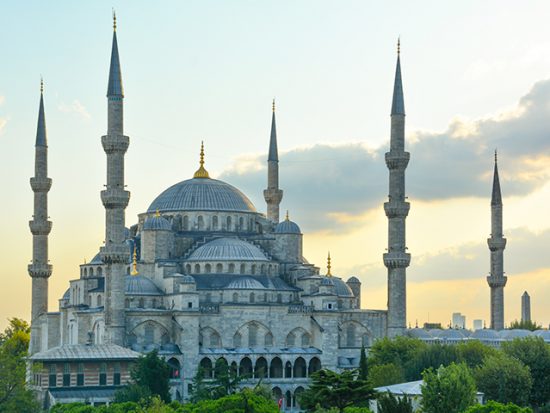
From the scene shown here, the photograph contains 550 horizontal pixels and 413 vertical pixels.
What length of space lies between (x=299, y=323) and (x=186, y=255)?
272 inches

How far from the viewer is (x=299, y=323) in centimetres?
6138

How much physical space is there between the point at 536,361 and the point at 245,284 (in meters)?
15.9

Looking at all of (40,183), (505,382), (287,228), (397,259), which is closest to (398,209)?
(397,259)

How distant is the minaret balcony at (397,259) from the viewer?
6222 cm

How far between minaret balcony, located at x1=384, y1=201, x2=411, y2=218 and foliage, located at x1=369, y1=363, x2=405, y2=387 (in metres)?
10.8

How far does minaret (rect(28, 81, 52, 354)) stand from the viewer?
65312 mm

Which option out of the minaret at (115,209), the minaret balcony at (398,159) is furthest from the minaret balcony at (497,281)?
the minaret at (115,209)

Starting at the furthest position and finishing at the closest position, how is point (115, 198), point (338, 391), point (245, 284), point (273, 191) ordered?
point (273, 191) < point (245, 284) < point (115, 198) < point (338, 391)

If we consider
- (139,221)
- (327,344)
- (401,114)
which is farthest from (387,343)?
(139,221)

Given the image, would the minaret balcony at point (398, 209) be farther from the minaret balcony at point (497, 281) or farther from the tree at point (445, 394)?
the tree at point (445, 394)

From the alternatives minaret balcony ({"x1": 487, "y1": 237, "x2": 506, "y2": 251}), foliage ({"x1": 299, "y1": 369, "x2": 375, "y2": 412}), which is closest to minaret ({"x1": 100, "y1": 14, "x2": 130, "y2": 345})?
foliage ({"x1": 299, "y1": 369, "x2": 375, "y2": 412})

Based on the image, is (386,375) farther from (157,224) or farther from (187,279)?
(157,224)

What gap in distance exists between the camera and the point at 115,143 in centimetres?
5881

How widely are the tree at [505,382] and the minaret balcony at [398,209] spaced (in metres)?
15.7
